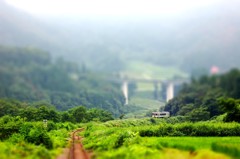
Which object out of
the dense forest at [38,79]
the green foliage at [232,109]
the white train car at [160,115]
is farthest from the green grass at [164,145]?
the dense forest at [38,79]

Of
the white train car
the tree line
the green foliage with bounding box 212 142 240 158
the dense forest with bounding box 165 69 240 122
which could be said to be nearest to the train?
the white train car

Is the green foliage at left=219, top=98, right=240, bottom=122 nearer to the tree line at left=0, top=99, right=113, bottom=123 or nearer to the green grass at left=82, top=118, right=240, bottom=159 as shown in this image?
the green grass at left=82, top=118, right=240, bottom=159

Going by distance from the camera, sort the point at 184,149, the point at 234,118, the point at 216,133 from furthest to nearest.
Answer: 1. the point at 234,118
2. the point at 216,133
3. the point at 184,149

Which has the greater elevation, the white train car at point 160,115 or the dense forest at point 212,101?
the dense forest at point 212,101

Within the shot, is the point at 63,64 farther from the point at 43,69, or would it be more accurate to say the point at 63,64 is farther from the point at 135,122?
the point at 135,122

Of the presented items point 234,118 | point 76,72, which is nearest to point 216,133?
point 234,118

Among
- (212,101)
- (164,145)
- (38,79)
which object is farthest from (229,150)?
(38,79)

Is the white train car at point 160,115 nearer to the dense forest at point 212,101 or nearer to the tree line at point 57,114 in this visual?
the dense forest at point 212,101

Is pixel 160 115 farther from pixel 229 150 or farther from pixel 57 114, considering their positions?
pixel 229 150
